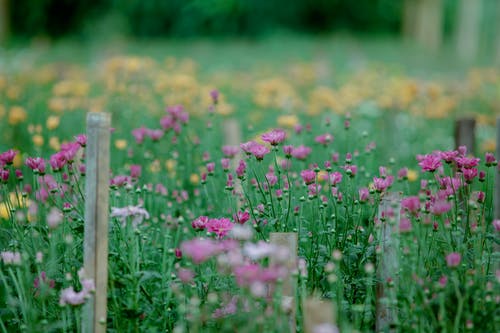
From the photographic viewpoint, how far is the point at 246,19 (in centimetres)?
2600

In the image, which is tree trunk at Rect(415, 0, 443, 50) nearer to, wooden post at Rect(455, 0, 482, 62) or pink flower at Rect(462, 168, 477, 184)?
wooden post at Rect(455, 0, 482, 62)

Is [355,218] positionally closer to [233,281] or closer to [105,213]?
[233,281]

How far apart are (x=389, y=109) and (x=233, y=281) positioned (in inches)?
134

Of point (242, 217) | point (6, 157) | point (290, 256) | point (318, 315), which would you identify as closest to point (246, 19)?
point (6, 157)

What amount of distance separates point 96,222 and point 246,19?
960 inches

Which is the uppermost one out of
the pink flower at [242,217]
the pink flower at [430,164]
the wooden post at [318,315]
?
the pink flower at [430,164]

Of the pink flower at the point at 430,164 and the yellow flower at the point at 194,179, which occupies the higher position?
the pink flower at the point at 430,164

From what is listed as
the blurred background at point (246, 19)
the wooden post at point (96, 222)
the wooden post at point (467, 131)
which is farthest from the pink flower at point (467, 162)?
the blurred background at point (246, 19)

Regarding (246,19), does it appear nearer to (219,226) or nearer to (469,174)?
(469,174)

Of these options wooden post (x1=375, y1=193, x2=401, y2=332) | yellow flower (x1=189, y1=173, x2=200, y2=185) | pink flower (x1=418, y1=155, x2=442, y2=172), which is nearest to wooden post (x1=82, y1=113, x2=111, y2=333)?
wooden post (x1=375, y1=193, x2=401, y2=332)

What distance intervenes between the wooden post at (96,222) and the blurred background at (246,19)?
646 inches

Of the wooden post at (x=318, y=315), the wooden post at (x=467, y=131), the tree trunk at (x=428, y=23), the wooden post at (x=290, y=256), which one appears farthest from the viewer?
the tree trunk at (x=428, y=23)

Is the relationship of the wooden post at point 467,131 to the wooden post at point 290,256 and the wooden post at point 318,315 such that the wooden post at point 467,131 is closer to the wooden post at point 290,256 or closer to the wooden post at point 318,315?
the wooden post at point 290,256

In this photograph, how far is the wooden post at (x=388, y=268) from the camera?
2.34 meters
